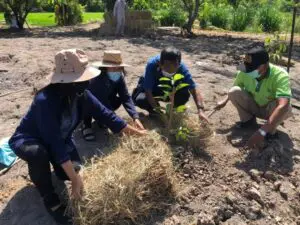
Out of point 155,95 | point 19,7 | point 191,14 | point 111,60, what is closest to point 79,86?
point 111,60

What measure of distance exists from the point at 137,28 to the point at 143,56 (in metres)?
4.42

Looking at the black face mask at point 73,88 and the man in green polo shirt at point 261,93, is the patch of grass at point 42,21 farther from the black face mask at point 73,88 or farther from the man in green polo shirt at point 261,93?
the black face mask at point 73,88

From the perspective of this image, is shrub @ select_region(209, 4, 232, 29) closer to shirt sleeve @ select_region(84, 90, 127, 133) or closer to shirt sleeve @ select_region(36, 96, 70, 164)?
shirt sleeve @ select_region(84, 90, 127, 133)

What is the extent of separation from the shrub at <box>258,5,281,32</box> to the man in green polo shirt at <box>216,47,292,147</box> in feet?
40.4

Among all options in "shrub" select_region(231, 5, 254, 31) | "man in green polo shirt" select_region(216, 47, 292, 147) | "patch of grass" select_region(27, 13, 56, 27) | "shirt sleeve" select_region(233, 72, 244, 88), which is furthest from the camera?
"patch of grass" select_region(27, 13, 56, 27)

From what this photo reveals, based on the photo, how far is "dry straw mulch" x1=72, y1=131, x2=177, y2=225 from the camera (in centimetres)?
255

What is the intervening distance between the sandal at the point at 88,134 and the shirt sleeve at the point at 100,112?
2.63 ft

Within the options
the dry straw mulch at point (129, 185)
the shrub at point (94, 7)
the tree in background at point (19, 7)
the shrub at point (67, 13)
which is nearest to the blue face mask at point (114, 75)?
the dry straw mulch at point (129, 185)

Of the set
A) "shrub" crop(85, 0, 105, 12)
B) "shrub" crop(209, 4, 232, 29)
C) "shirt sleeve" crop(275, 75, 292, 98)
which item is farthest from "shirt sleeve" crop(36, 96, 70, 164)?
"shrub" crop(85, 0, 105, 12)

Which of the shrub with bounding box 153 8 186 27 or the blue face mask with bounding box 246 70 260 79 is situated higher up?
the blue face mask with bounding box 246 70 260 79

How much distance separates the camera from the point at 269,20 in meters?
15.7

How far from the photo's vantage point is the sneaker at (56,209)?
2.70 m

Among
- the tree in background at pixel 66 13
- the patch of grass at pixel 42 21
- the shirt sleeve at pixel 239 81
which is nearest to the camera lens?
the shirt sleeve at pixel 239 81

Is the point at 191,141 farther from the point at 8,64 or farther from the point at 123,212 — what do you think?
the point at 8,64
